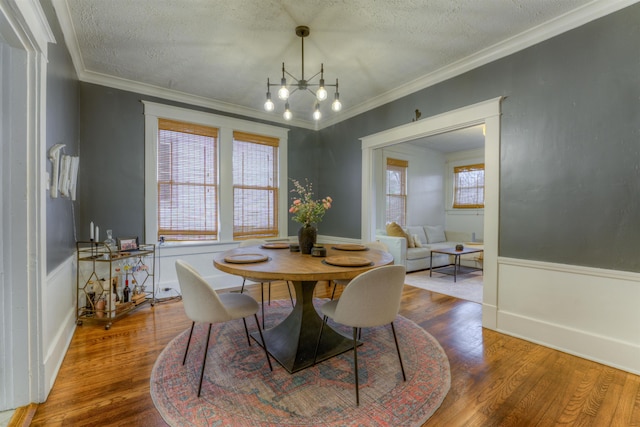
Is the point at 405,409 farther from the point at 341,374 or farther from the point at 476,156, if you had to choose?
the point at 476,156

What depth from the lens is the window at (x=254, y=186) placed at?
4.37m

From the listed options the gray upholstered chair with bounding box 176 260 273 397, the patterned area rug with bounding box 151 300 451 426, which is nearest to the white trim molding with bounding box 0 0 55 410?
the patterned area rug with bounding box 151 300 451 426

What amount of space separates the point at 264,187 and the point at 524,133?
3483 millimetres

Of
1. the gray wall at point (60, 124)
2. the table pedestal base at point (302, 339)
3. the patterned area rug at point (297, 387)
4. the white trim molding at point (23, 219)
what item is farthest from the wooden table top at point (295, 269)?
the gray wall at point (60, 124)

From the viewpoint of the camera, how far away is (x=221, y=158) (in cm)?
416

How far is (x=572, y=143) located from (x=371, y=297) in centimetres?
213

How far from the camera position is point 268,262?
2.05 metres

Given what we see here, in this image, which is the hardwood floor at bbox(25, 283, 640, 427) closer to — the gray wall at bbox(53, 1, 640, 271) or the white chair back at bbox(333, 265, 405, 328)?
the white chair back at bbox(333, 265, 405, 328)

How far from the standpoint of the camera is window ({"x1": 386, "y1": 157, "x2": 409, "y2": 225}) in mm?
6301

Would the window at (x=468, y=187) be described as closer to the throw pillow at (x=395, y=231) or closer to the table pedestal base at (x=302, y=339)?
the throw pillow at (x=395, y=231)

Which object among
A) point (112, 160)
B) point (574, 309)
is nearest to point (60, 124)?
point (112, 160)

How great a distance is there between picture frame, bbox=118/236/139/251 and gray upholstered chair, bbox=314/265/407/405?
8.95ft

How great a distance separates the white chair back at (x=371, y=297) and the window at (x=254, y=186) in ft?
9.91

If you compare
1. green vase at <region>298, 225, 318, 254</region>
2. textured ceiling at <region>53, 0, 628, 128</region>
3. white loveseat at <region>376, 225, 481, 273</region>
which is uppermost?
textured ceiling at <region>53, 0, 628, 128</region>
